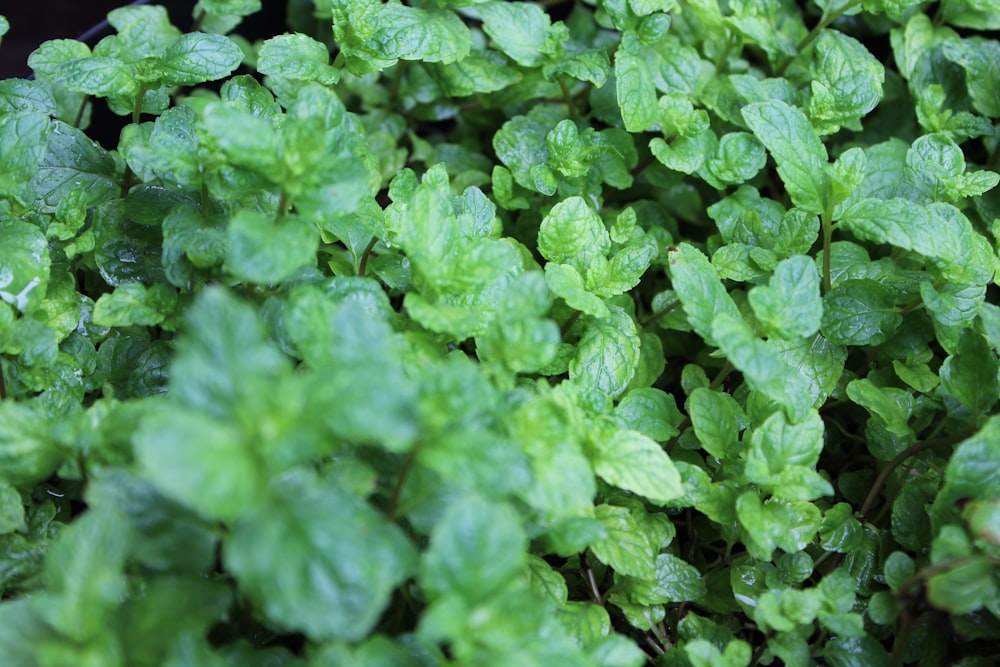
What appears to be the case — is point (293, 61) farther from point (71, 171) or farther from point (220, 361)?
point (220, 361)

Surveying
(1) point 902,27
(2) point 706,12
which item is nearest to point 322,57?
(2) point 706,12

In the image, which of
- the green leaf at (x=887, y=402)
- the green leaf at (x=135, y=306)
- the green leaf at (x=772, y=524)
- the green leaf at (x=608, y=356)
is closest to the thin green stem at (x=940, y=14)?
the green leaf at (x=887, y=402)

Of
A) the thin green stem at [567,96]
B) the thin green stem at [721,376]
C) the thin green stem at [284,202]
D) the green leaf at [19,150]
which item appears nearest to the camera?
the thin green stem at [284,202]

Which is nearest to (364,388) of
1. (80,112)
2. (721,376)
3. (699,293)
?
(699,293)

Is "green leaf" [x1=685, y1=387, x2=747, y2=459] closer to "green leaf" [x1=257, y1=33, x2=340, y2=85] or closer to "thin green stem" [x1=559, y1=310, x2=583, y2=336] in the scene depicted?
"thin green stem" [x1=559, y1=310, x2=583, y2=336]

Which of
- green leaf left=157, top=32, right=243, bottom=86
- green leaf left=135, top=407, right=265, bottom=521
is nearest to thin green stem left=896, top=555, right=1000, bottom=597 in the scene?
green leaf left=135, top=407, right=265, bottom=521

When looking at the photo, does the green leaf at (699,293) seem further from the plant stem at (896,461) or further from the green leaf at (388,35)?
the green leaf at (388,35)

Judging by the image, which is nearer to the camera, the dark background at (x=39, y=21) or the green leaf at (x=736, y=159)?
the green leaf at (x=736, y=159)
